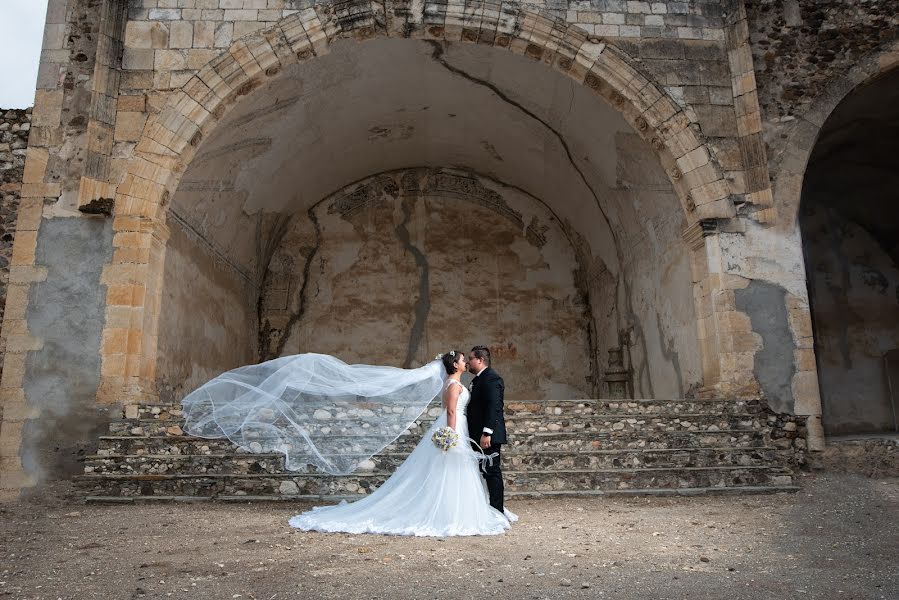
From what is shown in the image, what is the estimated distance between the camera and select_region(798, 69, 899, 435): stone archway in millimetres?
10102

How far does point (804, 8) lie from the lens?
790 centimetres

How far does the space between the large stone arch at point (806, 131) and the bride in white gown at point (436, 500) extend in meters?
4.91

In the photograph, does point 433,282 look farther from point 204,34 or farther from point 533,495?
point 533,495

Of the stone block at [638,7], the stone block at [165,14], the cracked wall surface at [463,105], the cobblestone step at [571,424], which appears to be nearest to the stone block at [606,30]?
the cracked wall surface at [463,105]

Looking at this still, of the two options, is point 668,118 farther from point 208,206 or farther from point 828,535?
point 208,206

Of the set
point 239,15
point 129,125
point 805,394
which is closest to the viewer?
point 805,394

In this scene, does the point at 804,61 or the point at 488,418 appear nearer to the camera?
the point at 488,418

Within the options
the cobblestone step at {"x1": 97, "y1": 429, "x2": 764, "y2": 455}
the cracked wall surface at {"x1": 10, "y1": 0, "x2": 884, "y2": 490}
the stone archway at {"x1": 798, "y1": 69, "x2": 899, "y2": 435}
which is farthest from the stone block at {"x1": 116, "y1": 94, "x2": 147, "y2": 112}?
the stone archway at {"x1": 798, "y1": 69, "x2": 899, "y2": 435}

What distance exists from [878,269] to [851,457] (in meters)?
5.21

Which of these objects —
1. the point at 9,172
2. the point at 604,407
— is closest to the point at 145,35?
the point at 9,172

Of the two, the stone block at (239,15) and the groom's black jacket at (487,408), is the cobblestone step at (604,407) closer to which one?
the groom's black jacket at (487,408)

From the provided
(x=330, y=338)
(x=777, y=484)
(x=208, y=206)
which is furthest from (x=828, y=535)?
(x=330, y=338)

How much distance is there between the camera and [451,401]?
4.34 m

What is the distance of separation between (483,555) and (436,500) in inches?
29.2
